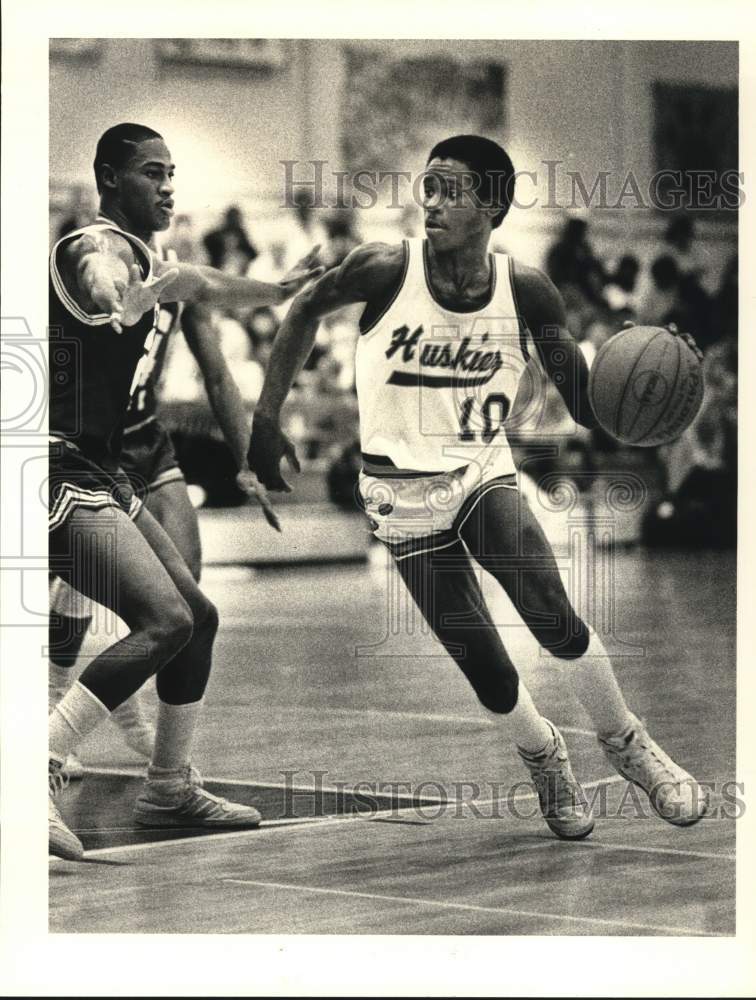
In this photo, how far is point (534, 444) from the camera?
7207mm

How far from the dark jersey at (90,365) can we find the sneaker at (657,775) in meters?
1.95

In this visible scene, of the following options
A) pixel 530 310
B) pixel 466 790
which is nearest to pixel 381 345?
pixel 530 310

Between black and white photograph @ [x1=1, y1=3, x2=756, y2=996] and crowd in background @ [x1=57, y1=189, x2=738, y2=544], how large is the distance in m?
0.01

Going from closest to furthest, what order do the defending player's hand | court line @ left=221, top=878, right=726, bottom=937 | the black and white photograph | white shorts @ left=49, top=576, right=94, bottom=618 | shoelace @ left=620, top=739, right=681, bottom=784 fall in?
court line @ left=221, top=878, right=726, bottom=937
the black and white photograph
white shorts @ left=49, top=576, right=94, bottom=618
the defending player's hand
shoelace @ left=620, top=739, right=681, bottom=784

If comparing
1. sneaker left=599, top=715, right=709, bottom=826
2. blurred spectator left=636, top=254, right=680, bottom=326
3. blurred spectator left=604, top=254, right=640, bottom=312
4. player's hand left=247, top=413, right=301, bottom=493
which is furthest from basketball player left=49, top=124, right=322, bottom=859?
sneaker left=599, top=715, right=709, bottom=826

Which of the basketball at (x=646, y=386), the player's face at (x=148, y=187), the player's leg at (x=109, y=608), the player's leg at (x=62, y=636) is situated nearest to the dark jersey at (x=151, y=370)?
the player's face at (x=148, y=187)

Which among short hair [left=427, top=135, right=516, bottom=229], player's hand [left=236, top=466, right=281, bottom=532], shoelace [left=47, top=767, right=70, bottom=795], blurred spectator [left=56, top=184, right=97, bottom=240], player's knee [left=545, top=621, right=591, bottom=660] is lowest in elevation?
shoelace [left=47, top=767, right=70, bottom=795]

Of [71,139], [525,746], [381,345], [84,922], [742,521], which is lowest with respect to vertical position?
[84,922]

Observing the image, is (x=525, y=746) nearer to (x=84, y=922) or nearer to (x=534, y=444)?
(x=534, y=444)

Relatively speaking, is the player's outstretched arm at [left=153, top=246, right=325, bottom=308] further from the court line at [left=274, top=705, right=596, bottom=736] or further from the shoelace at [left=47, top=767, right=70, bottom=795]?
the shoelace at [left=47, top=767, right=70, bottom=795]

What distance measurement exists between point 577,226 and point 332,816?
212 centimetres

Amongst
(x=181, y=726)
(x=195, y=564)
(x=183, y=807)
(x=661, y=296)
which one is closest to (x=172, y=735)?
(x=181, y=726)

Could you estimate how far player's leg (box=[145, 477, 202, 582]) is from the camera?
23.5ft

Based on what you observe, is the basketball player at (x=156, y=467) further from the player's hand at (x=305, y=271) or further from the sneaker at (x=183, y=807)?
the player's hand at (x=305, y=271)
